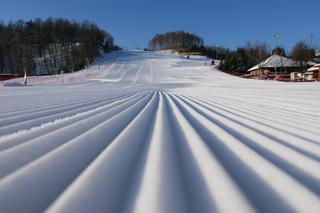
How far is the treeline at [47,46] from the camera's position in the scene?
215 feet

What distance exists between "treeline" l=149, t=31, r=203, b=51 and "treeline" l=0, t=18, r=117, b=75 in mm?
38158

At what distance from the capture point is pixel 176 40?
118 meters

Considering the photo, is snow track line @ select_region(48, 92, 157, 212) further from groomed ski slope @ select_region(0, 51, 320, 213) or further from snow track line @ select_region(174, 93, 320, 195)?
snow track line @ select_region(174, 93, 320, 195)

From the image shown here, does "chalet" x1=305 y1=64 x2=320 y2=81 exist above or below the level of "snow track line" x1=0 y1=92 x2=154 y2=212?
above

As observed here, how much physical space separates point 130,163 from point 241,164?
0.65m

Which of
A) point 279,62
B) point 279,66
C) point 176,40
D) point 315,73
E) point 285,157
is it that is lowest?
point 285,157

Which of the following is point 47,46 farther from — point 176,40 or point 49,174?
point 49,174

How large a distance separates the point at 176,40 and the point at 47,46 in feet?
173

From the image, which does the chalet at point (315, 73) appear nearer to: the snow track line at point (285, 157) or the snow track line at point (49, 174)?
the snow track line at point (285, 157)

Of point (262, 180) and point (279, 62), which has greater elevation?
point (279, 62)

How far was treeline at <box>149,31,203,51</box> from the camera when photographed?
11544 cm

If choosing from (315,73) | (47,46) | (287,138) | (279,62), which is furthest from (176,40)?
(287,138)

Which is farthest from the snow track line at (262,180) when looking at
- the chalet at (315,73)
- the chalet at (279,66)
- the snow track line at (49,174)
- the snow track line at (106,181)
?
the chalet at (279,66)

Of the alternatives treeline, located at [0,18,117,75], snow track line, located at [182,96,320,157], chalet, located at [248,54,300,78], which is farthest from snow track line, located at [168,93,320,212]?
treeline, located at [0,18,117,75]
